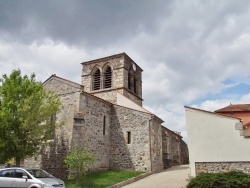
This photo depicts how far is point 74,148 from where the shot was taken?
16.5 metres

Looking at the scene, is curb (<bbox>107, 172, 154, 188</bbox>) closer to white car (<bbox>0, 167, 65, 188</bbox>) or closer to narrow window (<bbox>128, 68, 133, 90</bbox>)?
white car (<bbox>0, 167, 65, 188</bbox>)

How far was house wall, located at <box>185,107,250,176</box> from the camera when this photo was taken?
1223 cm

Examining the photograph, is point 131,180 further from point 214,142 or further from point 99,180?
point 214,142

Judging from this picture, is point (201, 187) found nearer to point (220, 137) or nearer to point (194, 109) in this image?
point (220, 137)

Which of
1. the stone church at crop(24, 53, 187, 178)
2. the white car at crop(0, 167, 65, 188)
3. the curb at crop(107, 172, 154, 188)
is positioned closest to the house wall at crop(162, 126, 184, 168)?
the stone church at crop(24, 53, 187, 178)

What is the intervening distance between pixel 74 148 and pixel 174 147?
16.7 metres

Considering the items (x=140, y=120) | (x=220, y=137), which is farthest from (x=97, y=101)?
(x=220, y=137)

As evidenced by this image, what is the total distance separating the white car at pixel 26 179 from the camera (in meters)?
10.5

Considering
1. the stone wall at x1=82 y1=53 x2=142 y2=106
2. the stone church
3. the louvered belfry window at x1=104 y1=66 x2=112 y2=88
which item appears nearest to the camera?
the stone church

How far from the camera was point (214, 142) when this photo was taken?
1273cm

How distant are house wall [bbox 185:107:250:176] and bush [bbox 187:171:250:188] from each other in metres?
1.43

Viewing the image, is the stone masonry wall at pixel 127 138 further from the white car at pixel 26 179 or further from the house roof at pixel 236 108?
the white car at pixel 26 179

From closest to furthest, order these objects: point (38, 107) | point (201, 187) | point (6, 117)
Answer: point (201, 187), point (6, 117), point (38, 107)

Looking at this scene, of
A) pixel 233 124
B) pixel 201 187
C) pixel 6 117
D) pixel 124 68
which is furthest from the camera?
pixel 124 68
